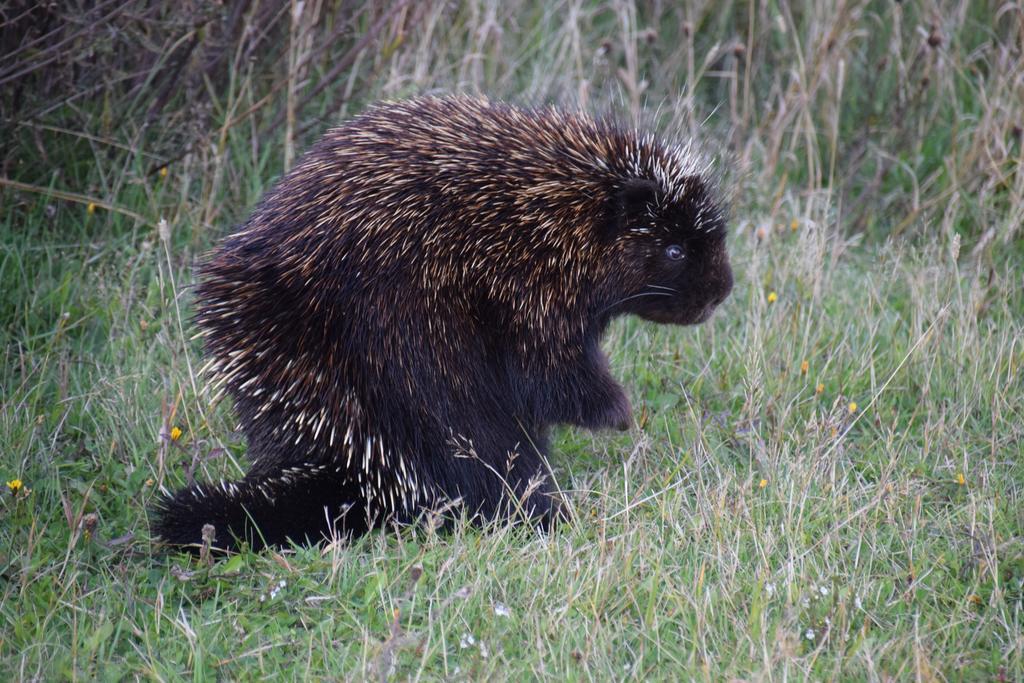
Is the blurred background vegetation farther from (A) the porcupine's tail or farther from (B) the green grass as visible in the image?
(A) the porcupine's tail

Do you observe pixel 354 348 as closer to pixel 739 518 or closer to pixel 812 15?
pixel 739 518

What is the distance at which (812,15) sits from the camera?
626cm

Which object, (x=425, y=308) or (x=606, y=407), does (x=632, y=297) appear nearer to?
(x=606, y=407)

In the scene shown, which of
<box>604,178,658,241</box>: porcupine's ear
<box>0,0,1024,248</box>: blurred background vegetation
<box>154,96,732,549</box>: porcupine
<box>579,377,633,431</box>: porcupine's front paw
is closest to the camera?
<box>154,96,732,549</box>: porcupine

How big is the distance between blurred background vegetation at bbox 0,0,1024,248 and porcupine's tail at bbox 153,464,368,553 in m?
1.93

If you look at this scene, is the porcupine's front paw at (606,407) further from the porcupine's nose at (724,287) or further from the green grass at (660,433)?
the porcupine's nose at (724,287)

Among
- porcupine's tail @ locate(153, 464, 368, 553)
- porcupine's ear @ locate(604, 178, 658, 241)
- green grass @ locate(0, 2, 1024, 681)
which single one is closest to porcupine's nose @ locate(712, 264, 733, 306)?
green grass @ locate(0, 2, 1024, 681)

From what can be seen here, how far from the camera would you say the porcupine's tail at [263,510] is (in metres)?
3.51

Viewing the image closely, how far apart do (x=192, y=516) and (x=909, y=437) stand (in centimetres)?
260

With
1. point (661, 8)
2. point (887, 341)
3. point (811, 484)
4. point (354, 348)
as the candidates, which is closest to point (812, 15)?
point (661, 8)

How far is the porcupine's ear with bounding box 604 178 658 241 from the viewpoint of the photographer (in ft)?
12.8

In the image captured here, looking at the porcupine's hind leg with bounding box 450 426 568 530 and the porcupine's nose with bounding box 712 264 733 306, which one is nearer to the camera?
the porcupine's hind leg with bounding box 450 426 568 530

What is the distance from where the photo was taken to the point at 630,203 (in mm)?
3959

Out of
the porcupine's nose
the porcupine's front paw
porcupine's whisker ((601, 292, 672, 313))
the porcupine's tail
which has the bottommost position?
the porcupine's tail
